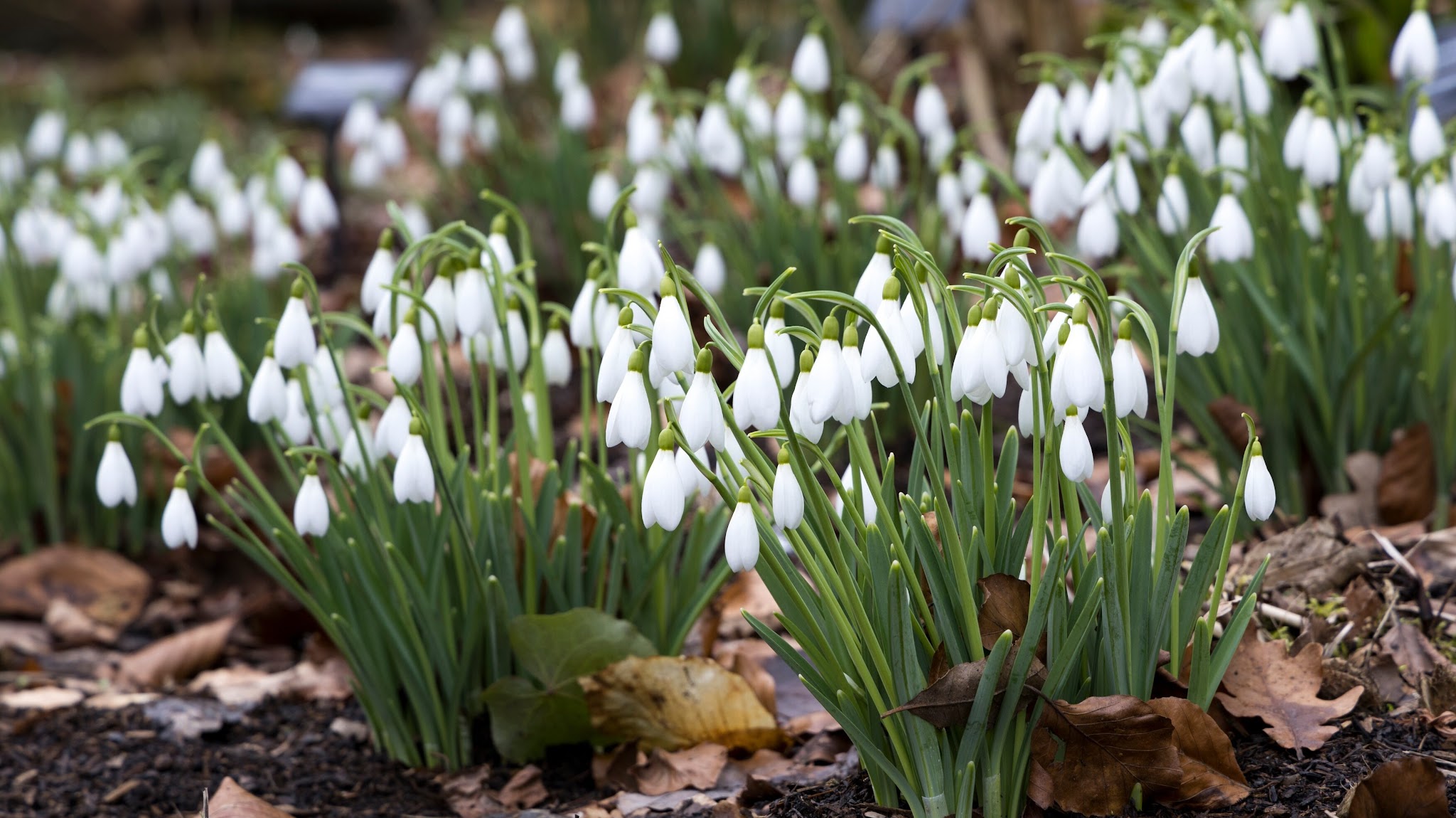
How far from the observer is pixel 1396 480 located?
8.08ft

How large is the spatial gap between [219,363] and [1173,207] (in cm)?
168

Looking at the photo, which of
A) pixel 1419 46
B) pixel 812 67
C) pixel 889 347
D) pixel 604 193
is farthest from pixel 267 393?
pixel 1419 46

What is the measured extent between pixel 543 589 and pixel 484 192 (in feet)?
2.22

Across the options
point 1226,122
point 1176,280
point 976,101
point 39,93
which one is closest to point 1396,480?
point 1226,122

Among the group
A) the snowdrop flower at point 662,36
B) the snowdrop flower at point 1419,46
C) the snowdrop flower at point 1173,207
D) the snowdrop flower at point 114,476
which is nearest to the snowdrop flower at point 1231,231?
the snowdrop flower at point 1173,207

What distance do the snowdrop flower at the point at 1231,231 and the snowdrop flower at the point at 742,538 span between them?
1134mm

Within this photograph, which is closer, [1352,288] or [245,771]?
[245,771]

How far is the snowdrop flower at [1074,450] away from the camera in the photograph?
1.38 m

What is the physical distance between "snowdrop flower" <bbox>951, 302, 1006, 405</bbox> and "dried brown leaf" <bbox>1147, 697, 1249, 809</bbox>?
498mm

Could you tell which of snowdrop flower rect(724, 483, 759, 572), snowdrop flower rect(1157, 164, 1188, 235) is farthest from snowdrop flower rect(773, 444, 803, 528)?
snowdrop flower rect(1157, 164, 1188, 235)

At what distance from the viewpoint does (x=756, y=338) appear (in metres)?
1.35

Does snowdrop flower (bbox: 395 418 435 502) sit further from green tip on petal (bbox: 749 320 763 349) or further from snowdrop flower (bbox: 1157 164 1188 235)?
snowdrop flower (bbox: 1157 164 1188 235)

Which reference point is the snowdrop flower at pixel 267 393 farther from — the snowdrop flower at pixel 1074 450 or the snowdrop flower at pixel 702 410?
Answer: the snowdrop flower at pixel 1074 450

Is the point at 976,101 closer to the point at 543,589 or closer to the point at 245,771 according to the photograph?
the point at 543,589
